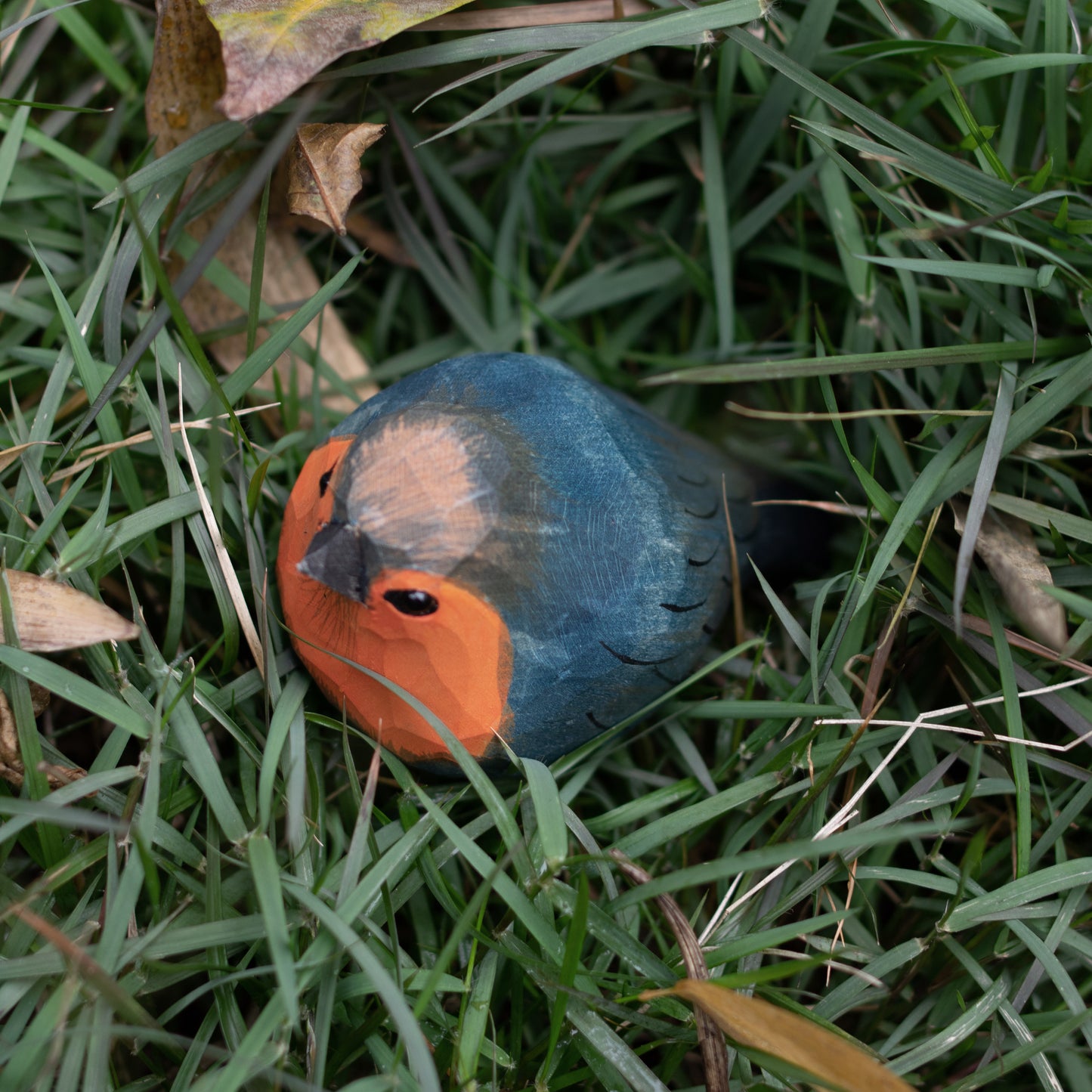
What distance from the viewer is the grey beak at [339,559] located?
106 cm

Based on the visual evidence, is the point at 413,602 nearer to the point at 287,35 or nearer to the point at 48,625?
the point at 48,625

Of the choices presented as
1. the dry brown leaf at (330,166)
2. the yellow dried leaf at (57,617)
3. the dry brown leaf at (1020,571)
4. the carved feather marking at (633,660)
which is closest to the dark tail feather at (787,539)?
the dry brown leaf at (1020,571)

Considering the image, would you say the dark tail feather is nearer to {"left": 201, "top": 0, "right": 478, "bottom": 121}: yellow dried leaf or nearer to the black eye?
the black eye

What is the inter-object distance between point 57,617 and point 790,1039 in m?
1.04

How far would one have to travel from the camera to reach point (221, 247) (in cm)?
167

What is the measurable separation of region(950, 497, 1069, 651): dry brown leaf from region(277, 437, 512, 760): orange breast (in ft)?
2.48

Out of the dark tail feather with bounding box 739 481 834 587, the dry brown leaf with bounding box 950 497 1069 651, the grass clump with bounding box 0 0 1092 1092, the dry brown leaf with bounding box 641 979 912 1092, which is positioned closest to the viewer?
the dry brown leaf with bounding box 641 979 912 1092

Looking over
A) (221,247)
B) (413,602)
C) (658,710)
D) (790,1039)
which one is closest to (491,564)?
(413,602)

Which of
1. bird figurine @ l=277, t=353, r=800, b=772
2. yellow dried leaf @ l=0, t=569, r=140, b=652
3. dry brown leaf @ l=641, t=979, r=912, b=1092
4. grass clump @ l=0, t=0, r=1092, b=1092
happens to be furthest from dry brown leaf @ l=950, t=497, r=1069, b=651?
yellow dried leaf @ l=0, t=569, r=140, b=652

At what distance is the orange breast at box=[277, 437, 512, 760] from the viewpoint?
1106 millimetres

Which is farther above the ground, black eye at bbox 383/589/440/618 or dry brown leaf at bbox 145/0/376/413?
dry brown leaf at bbox 145/0/376/413

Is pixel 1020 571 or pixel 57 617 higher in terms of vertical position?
pixel 57 617

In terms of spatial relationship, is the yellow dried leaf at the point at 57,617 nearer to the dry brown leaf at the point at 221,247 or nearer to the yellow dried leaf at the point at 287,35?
the dry brown leaf at the point at 221,247

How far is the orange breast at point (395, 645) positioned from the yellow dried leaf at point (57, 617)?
0.22 m
